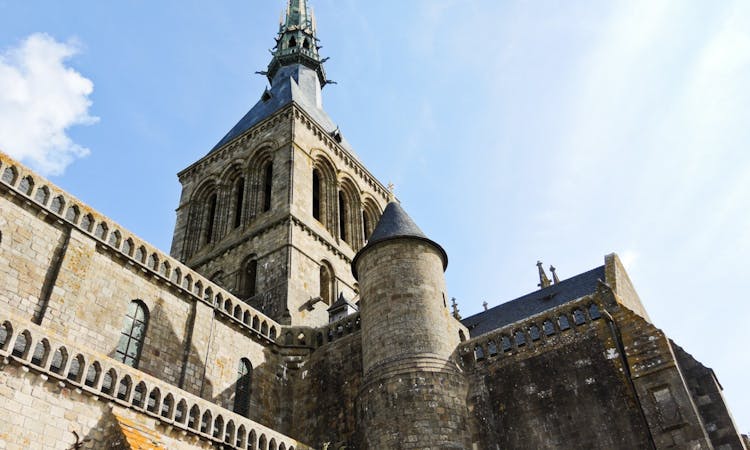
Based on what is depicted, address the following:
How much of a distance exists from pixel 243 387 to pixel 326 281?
7744mm

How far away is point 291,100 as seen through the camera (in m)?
27.4

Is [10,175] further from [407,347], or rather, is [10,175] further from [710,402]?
[710,402]

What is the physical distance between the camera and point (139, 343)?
14039 mm

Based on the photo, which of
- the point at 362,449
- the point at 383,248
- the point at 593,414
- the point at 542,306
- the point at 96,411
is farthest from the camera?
the point at 542,306

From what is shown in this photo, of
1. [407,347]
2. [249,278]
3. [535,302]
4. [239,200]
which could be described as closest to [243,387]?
[407,347]

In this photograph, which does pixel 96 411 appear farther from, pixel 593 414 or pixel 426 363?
pixel 593 414

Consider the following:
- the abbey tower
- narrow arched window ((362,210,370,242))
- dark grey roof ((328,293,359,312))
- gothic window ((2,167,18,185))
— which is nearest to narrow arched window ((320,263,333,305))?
dark grey roof ((328,293,359,312))

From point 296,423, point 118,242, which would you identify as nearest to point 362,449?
point 296,423

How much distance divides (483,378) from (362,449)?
10.6ft

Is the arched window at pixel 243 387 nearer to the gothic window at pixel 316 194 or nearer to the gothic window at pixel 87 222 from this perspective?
the gothic window at pixel 87 222

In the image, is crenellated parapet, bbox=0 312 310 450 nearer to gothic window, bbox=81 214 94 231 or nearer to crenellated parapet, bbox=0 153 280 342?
crenellated parapet, bbox=0 153 280 342

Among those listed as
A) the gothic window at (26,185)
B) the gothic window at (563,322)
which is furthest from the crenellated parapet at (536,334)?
the gothic window at (26,185)

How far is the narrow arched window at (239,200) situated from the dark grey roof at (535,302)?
10.9 metres

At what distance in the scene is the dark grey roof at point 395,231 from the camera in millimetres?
16484
